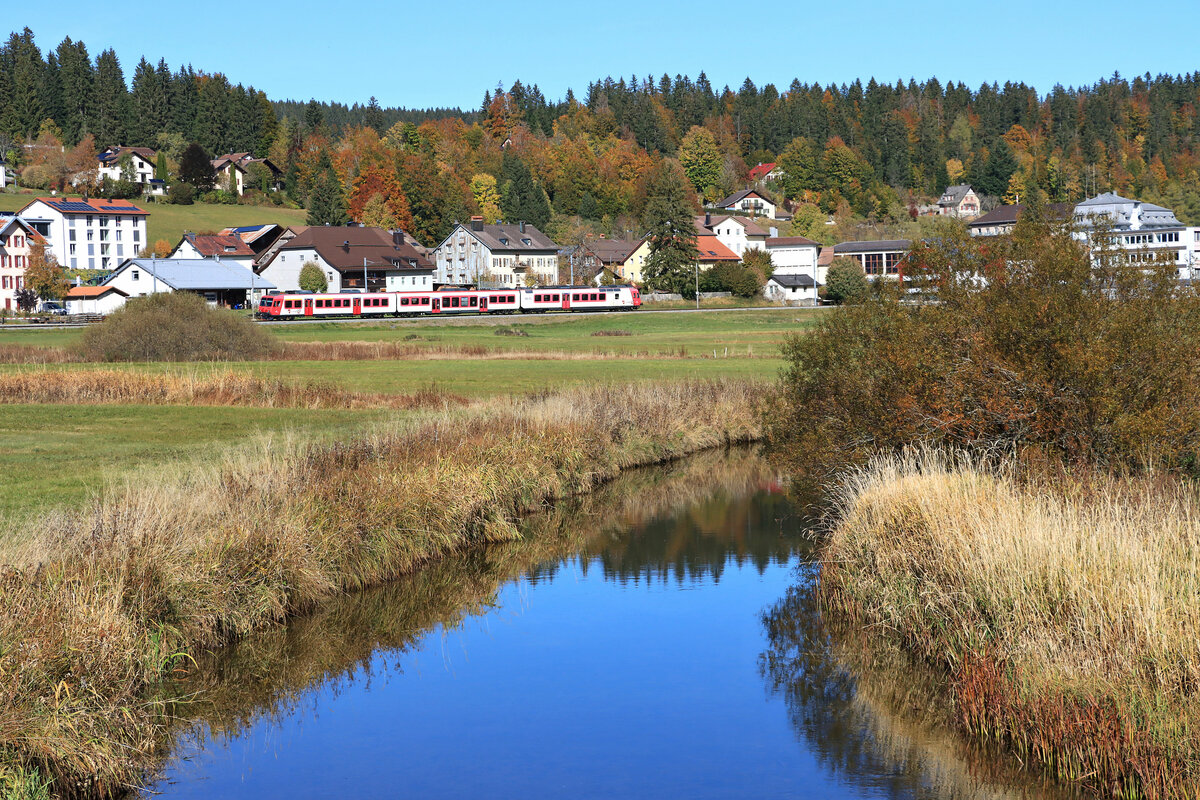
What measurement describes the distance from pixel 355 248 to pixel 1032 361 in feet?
332

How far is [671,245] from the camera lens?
105m

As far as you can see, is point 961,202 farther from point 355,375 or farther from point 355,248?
point 355,375

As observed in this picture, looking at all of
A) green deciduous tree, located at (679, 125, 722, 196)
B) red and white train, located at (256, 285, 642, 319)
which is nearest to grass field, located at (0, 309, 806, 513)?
red and white train, located at (256, 285, 642, 319)

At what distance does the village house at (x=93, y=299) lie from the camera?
90.9m

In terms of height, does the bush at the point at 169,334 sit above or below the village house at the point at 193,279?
below

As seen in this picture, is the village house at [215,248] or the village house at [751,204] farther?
the village house at [751,204]

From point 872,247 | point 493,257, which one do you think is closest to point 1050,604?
point 493,257

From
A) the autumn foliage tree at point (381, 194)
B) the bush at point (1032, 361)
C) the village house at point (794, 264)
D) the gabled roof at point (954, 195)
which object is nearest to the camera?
the bush at point (1032, 361)

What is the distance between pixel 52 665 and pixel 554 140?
6672 inches

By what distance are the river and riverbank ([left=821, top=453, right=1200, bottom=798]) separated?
560mm

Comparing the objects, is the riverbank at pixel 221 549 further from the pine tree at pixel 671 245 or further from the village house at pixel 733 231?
the village house at pixel 733 231

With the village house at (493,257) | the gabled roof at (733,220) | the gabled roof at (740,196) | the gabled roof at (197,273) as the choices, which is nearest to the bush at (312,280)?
the gabled roof at (197,273)

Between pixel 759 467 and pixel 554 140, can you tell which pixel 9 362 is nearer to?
pixel 759 467

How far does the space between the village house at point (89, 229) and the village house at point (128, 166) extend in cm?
2124
